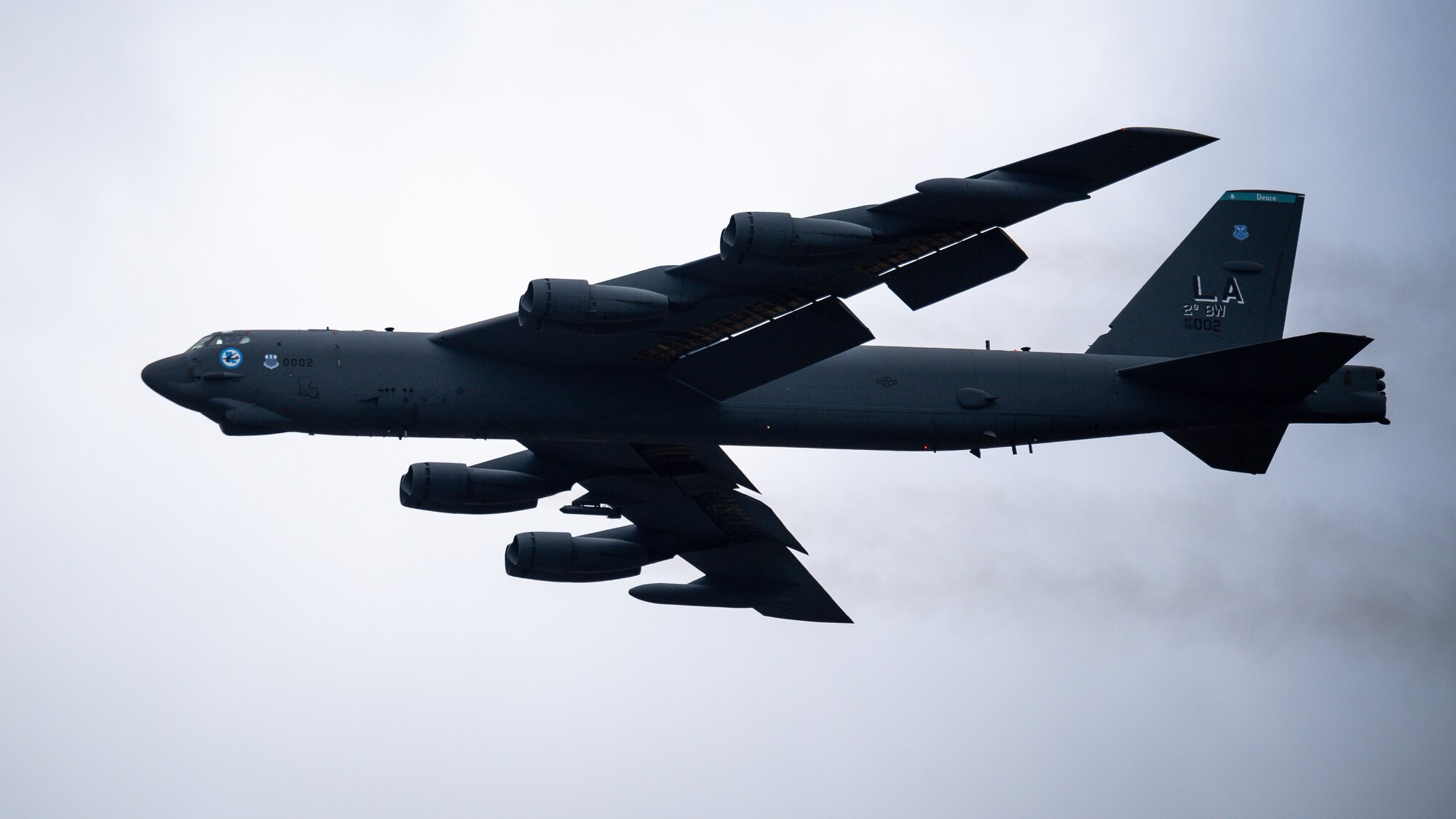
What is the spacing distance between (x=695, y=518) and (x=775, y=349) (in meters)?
6.60

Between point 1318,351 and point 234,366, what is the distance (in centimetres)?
1955

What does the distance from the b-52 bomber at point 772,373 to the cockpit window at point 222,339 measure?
42 millimetres

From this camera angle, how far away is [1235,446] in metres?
31.8

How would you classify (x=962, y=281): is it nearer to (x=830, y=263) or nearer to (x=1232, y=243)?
(x=830, y=263)

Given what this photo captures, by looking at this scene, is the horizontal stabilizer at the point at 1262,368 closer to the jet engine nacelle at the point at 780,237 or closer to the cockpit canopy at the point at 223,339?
the jet engine nacelle at the point at 780,237

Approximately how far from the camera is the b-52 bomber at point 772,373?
85.3 ft

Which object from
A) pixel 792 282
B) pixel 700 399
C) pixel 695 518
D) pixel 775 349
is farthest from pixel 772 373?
pixel 695 518

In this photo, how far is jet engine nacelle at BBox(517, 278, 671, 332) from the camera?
2595 cm

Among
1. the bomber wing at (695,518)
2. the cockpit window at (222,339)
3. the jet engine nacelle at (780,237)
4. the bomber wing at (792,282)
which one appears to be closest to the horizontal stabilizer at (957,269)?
the bomber wing at (792,282)

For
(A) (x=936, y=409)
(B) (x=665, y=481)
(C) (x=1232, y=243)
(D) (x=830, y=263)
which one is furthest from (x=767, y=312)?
(C) (x=1232, y=243)

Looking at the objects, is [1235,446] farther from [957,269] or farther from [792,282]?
[792,282]

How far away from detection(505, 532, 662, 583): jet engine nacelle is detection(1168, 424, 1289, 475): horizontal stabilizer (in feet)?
37.8

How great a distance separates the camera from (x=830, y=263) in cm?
2578

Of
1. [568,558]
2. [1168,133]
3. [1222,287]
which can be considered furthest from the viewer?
[1222,287]
